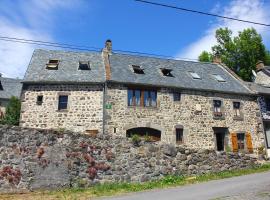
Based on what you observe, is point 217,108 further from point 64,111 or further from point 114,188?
point 114,188

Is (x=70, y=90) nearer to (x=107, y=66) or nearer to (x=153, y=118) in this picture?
(x=107, y=66)

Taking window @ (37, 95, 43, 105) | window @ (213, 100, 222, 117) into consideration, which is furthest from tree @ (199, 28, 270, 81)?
window @ (37, 95, 43, 105)

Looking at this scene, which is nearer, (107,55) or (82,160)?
(82,160)

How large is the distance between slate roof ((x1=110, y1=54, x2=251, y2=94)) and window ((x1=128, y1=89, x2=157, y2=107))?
72 centimetres

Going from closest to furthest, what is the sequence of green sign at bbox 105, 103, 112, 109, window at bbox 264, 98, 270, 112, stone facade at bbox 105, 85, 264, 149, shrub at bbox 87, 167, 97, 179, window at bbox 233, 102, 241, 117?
shrub at bbox 87, 167, 97, 179 → green sign at bbox 105, 103, 112, 109 → stone facade at bbox 105, 85, 264, 149 → window at bbox 233, 102, 241, 117 → window at bbox 264, 98, 270, 112

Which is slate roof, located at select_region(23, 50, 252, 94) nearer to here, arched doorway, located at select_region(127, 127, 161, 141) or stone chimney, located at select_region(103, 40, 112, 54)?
stone chimney, located at select_region(103, 40, 112, 54)

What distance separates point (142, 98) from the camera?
22.9 meters

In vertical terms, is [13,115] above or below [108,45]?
below

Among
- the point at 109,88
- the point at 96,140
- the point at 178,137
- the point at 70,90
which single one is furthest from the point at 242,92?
the point at 96,140

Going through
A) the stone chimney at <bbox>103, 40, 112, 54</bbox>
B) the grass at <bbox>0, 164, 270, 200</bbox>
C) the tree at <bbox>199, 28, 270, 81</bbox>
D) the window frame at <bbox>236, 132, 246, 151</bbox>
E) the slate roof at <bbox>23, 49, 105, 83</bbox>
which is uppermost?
the tree at <bbox>199, 28, 270, 81</bbox>

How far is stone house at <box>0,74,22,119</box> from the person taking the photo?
110ft

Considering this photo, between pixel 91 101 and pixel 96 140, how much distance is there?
810 cm

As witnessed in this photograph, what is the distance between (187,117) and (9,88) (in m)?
23.1

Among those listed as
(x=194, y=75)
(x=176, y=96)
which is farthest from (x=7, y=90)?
(x=194, y=75)
